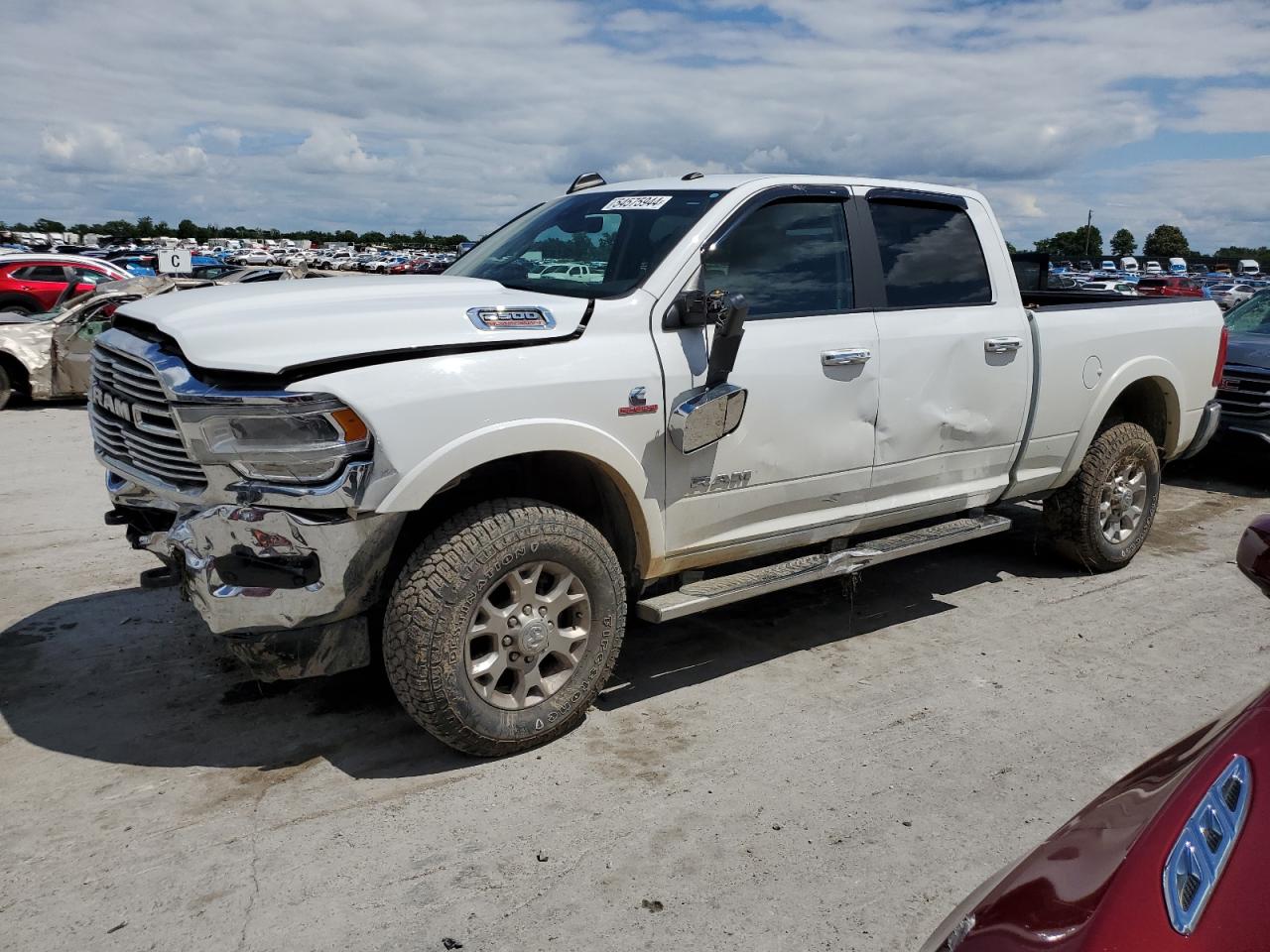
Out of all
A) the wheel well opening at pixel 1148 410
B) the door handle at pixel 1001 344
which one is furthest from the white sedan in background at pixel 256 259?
the door handle at pixel 1001 344

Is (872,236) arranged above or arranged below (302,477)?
above

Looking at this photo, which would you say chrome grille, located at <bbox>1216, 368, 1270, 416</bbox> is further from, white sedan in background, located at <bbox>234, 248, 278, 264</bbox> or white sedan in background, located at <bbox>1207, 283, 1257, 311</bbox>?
white sedan in background, located at <bbox>234, 248, 278, 264</bbox>

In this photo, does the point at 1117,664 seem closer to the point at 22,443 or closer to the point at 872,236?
the point at 872,236

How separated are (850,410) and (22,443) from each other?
866 centimetres

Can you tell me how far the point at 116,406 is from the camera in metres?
3.83

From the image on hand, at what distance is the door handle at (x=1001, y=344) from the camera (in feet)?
16.6

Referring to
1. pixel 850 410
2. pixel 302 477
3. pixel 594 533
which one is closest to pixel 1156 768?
pixel 594 533

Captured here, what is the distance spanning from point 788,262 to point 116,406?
274 cm

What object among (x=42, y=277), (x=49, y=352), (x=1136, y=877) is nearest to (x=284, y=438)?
(x=1136, y=877)

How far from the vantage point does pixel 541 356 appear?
3.69 meters

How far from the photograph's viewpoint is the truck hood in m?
3.33

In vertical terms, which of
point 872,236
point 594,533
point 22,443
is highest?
point 872,236

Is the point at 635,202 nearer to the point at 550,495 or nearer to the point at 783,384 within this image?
the point at 783,384

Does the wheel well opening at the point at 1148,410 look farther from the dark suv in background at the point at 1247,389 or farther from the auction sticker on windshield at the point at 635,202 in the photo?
the auction sticker on windshield at the point at 635,202
